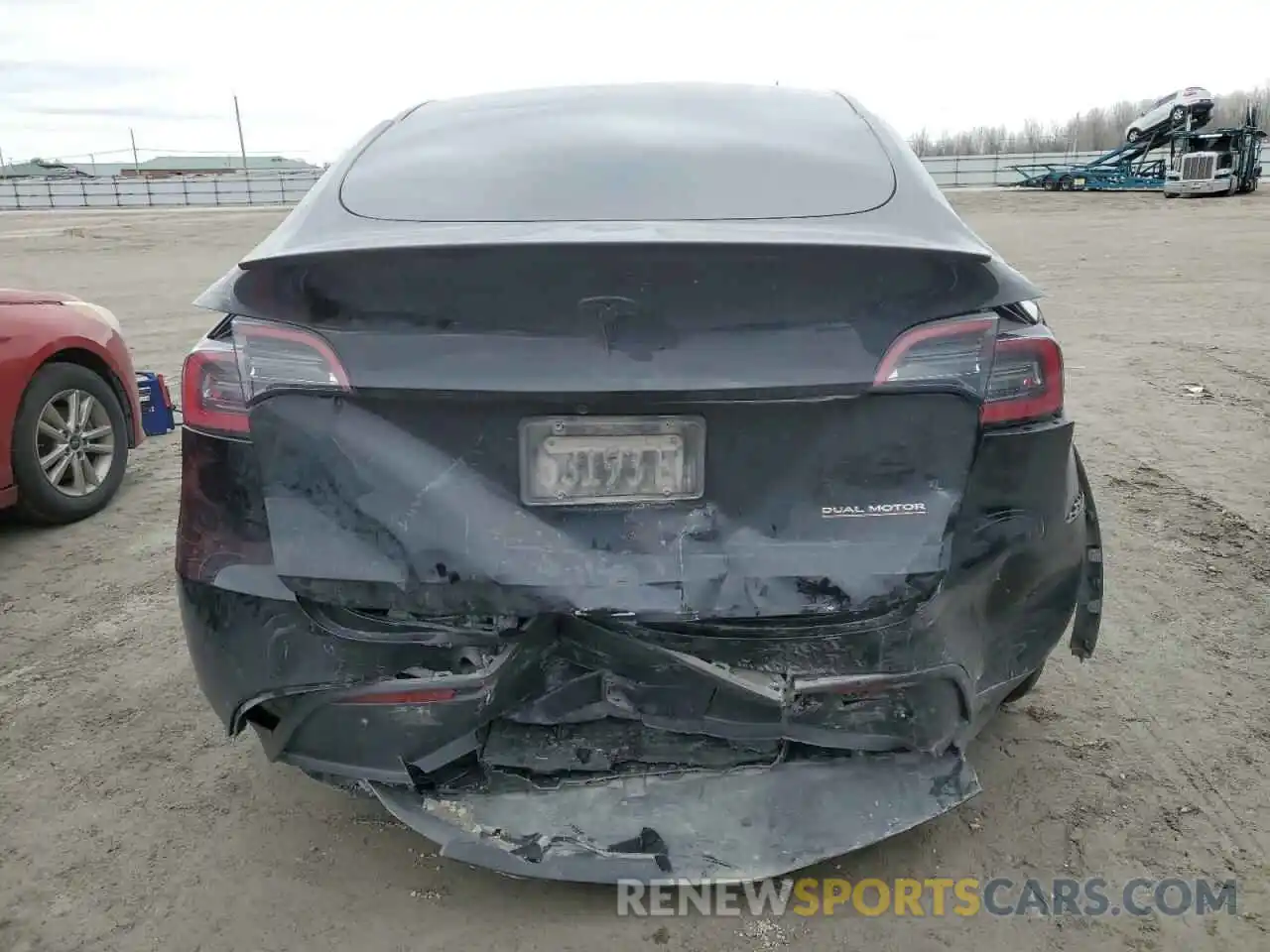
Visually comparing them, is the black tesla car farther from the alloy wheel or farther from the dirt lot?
the alloy wheel

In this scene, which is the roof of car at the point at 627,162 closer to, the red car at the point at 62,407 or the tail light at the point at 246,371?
the tail light at the point at 246,371

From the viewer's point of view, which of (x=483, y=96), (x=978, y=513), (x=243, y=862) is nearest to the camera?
(x=978, y=513)

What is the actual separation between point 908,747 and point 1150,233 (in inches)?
804

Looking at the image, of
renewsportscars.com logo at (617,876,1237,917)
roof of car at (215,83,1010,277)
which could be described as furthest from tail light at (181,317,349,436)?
renewsportscars.com logo at (617,876,1237,917)

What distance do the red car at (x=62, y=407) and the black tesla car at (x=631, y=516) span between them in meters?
2.88

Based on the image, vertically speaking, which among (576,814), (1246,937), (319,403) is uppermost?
(319,403)

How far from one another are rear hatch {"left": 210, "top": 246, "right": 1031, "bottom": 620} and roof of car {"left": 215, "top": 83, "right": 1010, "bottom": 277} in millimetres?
83

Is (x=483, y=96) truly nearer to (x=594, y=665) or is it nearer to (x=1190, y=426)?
(x=594, y=665)

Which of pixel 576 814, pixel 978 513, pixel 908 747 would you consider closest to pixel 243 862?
pixel 576 814

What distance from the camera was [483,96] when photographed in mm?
3193

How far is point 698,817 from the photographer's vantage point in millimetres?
2160

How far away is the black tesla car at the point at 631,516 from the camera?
1.88 metres

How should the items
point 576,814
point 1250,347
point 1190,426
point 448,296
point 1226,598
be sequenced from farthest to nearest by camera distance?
1. point 1250,347
2. point 1190,426
3. point 1226,598
4. point 576,814
5. point 448,296

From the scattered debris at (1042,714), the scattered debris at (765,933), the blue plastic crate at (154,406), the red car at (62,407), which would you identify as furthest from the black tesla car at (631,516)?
the blue plastic crate at (154,406)
